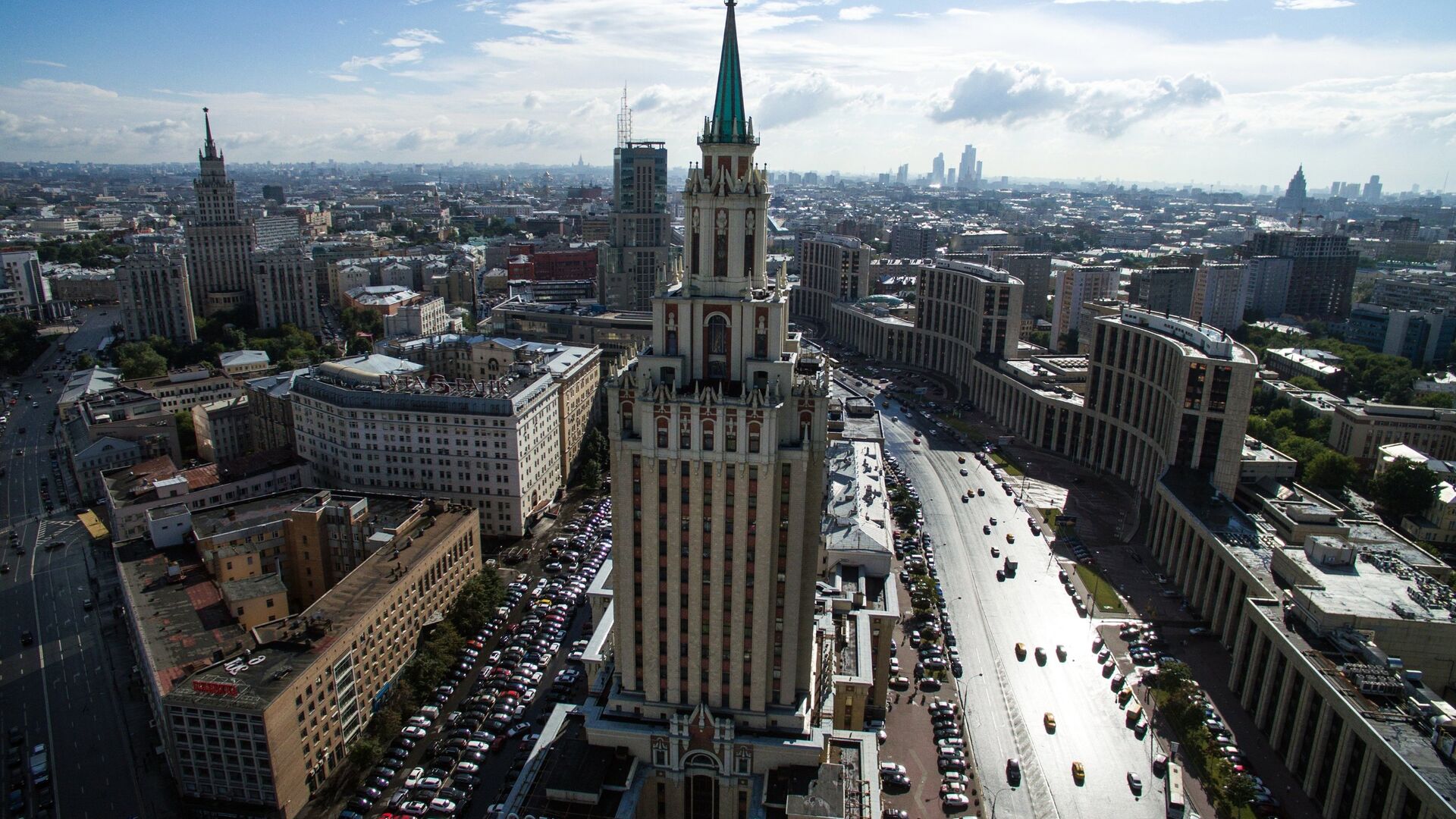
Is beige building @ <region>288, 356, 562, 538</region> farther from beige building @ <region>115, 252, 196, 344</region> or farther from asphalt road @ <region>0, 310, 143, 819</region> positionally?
beige building @ <region>115, 252, 196, 344</region>

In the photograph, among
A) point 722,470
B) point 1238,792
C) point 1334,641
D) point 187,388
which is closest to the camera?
point 722,470

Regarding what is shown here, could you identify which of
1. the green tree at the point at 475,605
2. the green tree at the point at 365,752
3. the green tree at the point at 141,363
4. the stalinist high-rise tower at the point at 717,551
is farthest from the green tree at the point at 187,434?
the stalinist high-rise tower at the point at 717,551

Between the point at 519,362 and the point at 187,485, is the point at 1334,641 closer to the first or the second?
the point at 519,362

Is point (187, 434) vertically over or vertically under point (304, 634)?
under

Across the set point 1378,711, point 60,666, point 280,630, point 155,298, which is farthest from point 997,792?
point 155,298

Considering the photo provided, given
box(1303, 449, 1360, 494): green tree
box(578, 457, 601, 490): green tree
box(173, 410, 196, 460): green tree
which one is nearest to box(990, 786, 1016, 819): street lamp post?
box(578, 457, 601, 490): green tree

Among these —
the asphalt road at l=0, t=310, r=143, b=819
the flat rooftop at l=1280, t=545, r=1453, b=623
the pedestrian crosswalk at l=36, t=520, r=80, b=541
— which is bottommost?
the asphalt road at l=0, t=310, r=143, b=819
